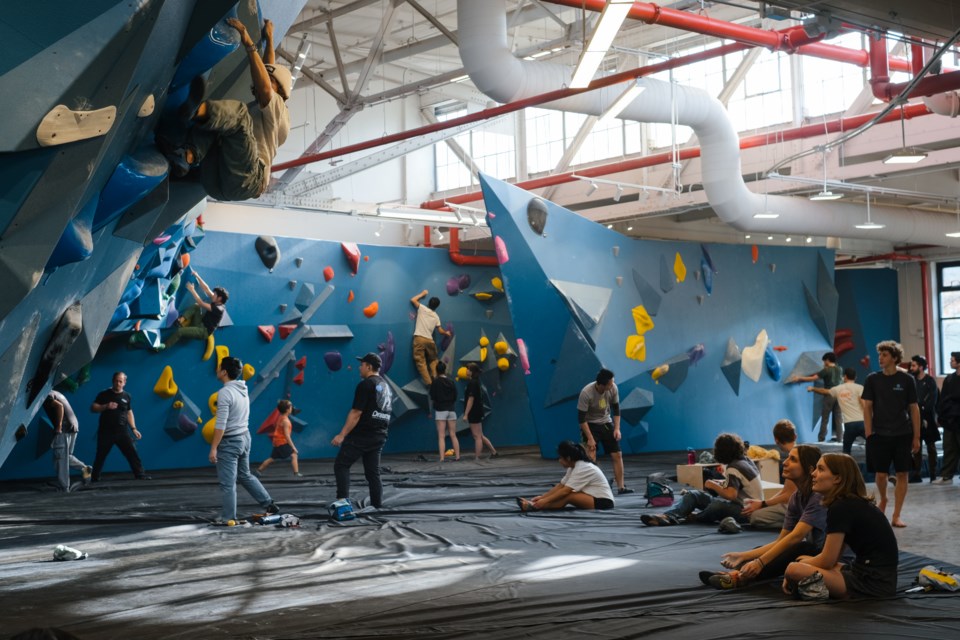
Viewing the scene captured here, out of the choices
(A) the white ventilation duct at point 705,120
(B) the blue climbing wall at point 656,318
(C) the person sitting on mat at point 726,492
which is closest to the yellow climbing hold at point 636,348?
(B) the blue climbing wall at point 656,318

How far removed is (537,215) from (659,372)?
3.44 metres

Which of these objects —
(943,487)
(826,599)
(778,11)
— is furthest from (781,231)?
(826,599)

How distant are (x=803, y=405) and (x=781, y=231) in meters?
3.91

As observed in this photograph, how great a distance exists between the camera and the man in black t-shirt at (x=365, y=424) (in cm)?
871

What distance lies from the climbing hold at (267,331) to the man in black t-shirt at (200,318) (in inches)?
29.5

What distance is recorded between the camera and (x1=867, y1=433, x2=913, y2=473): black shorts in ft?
26.4

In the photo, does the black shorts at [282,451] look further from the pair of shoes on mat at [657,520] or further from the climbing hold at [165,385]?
the pair of shoes on mat at [657,520]

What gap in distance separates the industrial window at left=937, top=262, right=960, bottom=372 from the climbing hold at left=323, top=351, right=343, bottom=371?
1412cm

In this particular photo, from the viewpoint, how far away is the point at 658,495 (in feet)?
30.5

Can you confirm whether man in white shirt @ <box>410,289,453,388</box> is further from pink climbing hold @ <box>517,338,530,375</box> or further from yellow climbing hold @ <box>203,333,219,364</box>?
yellow climbing hold @ <box>203,333,219,364</box>

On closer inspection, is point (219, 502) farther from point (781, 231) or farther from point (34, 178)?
point (781, 231)

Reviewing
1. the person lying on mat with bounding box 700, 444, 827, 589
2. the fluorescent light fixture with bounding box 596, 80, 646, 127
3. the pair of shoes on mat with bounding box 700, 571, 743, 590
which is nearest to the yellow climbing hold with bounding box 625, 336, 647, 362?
the fluorescent light fixture with bounding box 596, 80, 646, 127

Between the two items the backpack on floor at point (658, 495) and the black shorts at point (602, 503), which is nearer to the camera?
the black shorts at point (602, 503)

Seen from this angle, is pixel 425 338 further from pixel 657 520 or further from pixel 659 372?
pixel 657 520
